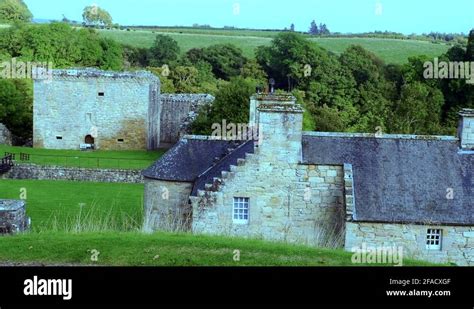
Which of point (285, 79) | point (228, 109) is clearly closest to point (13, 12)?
point (285, 79)

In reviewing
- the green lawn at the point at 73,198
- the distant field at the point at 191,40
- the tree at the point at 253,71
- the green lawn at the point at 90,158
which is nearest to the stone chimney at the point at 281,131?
the green lawn at the point at 73,198

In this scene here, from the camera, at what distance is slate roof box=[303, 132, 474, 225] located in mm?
22203

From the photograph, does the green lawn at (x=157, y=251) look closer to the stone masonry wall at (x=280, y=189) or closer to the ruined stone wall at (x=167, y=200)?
the stone masonry wall at (x=280, y=189)

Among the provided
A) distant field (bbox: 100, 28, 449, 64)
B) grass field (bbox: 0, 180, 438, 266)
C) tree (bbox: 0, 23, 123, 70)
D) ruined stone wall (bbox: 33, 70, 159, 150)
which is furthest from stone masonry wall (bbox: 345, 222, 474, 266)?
distant field (bbox: 100, 28, 449, 64)

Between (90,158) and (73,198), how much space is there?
14.5 meters

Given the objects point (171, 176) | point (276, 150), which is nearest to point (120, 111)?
point (171, 176)

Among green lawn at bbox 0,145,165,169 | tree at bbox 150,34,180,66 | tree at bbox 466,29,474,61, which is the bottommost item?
green lawn at bbox 0,145,165,169

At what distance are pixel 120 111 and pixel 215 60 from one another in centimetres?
3915

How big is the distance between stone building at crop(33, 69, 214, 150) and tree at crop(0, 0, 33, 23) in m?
45.2

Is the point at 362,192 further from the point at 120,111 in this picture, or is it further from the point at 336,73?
the point at 336,73

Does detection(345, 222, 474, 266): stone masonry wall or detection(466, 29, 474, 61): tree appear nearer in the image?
detection(345, 222, 474, 266): stone masonry wall

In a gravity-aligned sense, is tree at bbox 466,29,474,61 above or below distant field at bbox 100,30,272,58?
below

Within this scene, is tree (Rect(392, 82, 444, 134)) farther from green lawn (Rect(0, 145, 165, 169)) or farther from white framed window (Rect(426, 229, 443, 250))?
white framed window (Rect(426, 229, 443, 250))
